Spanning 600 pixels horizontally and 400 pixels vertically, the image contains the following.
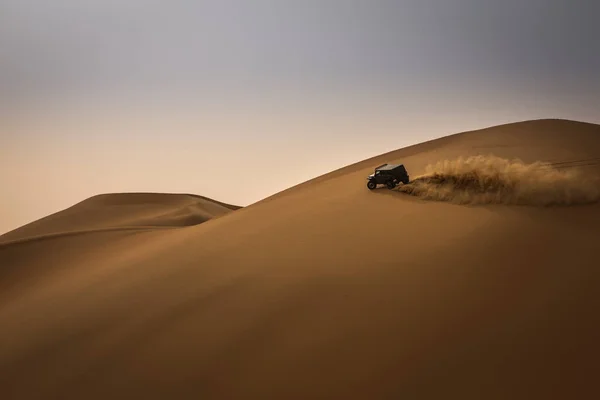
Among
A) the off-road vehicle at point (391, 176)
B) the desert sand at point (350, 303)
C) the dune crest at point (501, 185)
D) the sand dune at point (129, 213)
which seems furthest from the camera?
the sand dune at point (129, 213)

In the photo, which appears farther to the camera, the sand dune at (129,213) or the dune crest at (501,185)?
the sand dune at (129,213)

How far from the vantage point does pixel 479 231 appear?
2.98 m

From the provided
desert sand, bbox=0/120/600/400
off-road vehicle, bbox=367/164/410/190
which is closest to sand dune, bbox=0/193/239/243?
desert sand, bbox=0/120/600/400

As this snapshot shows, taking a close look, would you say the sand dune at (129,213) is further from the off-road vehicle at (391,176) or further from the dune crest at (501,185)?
the dune crest at (501,185)

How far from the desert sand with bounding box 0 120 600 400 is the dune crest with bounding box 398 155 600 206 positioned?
17 mm

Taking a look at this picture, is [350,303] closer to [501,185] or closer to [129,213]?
[501,185]

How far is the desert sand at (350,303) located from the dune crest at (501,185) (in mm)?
17

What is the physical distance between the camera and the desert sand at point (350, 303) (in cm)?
187

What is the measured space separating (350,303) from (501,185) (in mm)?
2036

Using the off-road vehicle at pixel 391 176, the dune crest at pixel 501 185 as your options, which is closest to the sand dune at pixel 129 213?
the off-road vehicle at pixel 391 176

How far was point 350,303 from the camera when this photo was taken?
2.40 m

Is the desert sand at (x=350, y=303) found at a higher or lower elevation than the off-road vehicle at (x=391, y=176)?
lower

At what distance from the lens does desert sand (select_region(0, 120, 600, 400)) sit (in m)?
1.87

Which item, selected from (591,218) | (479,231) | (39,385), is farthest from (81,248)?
(591,218)
